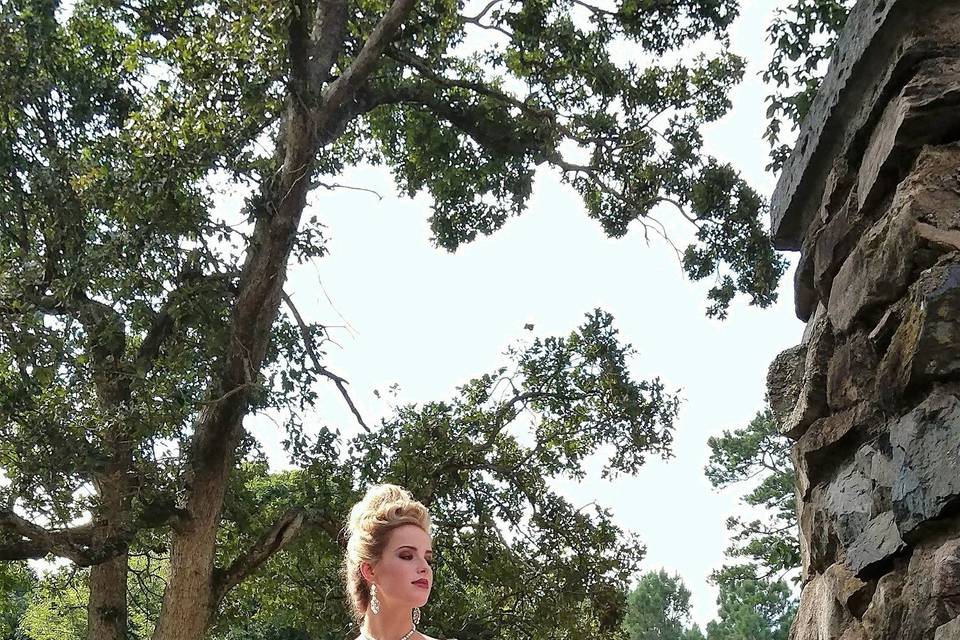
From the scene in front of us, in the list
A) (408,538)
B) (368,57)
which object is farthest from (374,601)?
(368,57)

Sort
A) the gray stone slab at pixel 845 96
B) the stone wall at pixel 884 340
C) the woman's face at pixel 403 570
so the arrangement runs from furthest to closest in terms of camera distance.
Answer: the woman's face at pixel 403 570 → the gray stone slab at pixel 845 96 → the stone wall at pixel 884 340

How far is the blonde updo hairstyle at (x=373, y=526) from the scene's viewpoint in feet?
10.3

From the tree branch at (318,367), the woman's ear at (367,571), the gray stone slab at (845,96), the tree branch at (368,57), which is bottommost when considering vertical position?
the woman's ear at (367,571)

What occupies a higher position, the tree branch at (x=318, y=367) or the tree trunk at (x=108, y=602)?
the tree branch at (x=318, y=367)

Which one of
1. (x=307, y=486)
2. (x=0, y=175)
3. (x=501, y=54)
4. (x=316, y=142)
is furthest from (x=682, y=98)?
(x=0, y=175)

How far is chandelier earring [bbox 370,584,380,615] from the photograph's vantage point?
3.14 metres

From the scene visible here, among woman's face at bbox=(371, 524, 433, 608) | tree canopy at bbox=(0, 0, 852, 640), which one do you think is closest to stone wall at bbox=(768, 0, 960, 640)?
woman's face at bbox=(371, 524, 433, 608)

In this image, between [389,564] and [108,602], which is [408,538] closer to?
[389,564]

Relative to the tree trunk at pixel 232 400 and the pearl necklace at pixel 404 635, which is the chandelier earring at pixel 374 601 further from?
the tree trunk at pixel 232 400

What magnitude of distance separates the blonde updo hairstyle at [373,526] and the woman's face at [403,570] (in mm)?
29

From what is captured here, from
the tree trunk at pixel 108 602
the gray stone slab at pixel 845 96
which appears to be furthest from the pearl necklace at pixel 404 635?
the tree trunk at pixel 108 602

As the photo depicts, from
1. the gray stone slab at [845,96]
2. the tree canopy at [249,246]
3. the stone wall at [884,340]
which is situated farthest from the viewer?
the tree canopy at [249,246]

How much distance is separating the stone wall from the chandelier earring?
135 centimetres

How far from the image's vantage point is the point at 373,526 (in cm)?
314
